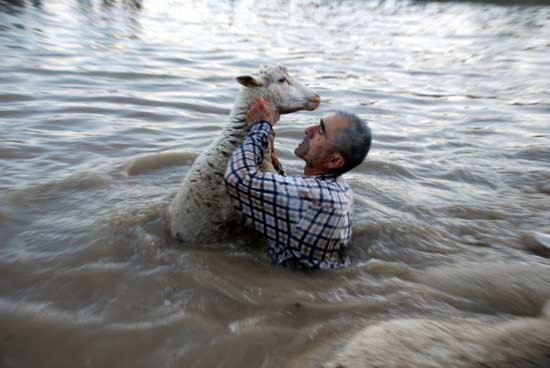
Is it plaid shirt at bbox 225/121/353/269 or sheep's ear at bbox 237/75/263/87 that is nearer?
plaid shirt at bbox 225/121/353/269

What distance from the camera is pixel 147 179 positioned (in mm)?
4641

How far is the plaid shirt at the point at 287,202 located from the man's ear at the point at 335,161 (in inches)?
3.5

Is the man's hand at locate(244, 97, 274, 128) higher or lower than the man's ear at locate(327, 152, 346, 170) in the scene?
higher

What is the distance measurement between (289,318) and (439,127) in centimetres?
524

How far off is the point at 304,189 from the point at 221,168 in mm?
635

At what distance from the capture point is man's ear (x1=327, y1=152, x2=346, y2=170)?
9.60 feet

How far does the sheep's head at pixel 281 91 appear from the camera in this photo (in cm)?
316

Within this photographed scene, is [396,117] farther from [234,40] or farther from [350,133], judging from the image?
[234,40]

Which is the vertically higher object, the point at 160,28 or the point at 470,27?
the point at 470,27

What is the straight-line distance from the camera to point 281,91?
319cm

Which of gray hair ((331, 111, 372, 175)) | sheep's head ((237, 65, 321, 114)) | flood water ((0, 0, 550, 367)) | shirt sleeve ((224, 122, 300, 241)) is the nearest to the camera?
flood water ((0, 0, 550, 367))

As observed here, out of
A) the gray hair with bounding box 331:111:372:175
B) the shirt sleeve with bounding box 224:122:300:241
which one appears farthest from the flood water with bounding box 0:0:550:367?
the gray hair with bounding box 331:111:372:175

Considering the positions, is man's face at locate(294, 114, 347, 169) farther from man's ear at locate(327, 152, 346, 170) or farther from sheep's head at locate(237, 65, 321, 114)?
sheep's head at locate(237, 65, 321, 114)

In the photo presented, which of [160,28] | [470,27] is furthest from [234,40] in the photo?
[470,27]
